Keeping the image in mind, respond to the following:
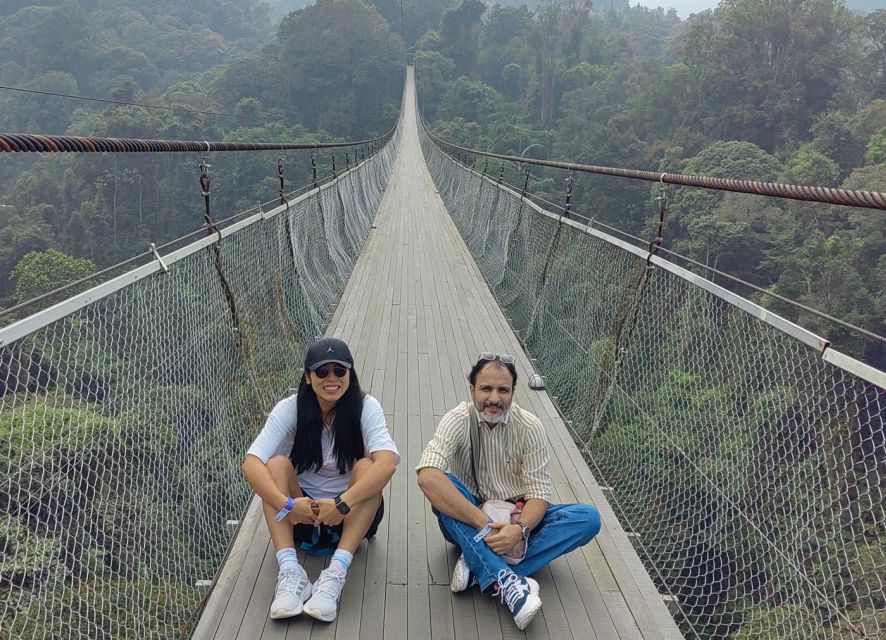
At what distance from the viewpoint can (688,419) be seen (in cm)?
323

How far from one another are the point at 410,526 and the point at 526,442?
0.52 metres

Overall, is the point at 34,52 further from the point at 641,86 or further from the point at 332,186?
the point at 332,186

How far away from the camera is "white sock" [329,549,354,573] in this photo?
188 centimetres

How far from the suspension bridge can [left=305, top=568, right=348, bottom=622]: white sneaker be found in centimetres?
5

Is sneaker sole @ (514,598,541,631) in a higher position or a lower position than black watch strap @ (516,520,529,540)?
lower

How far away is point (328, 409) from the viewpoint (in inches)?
80.0

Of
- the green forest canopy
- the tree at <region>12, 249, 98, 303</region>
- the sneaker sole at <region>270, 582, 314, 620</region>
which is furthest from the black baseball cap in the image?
the tree at <region>12, 249, 98, 303</region>

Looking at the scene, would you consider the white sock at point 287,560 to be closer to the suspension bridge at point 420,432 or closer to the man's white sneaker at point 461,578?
the suspension bridge at point 420,432

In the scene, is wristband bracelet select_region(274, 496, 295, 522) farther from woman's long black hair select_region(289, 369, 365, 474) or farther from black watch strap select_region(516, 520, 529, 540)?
black watch strap select_region(516, 520, 529, 540)

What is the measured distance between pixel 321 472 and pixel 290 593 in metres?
0.36

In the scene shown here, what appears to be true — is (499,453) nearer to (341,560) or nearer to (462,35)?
(341,560)

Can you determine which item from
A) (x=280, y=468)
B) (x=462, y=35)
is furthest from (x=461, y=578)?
(x=462, y=35)

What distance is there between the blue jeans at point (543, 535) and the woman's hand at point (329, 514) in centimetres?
30

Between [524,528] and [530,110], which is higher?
[524,528]
